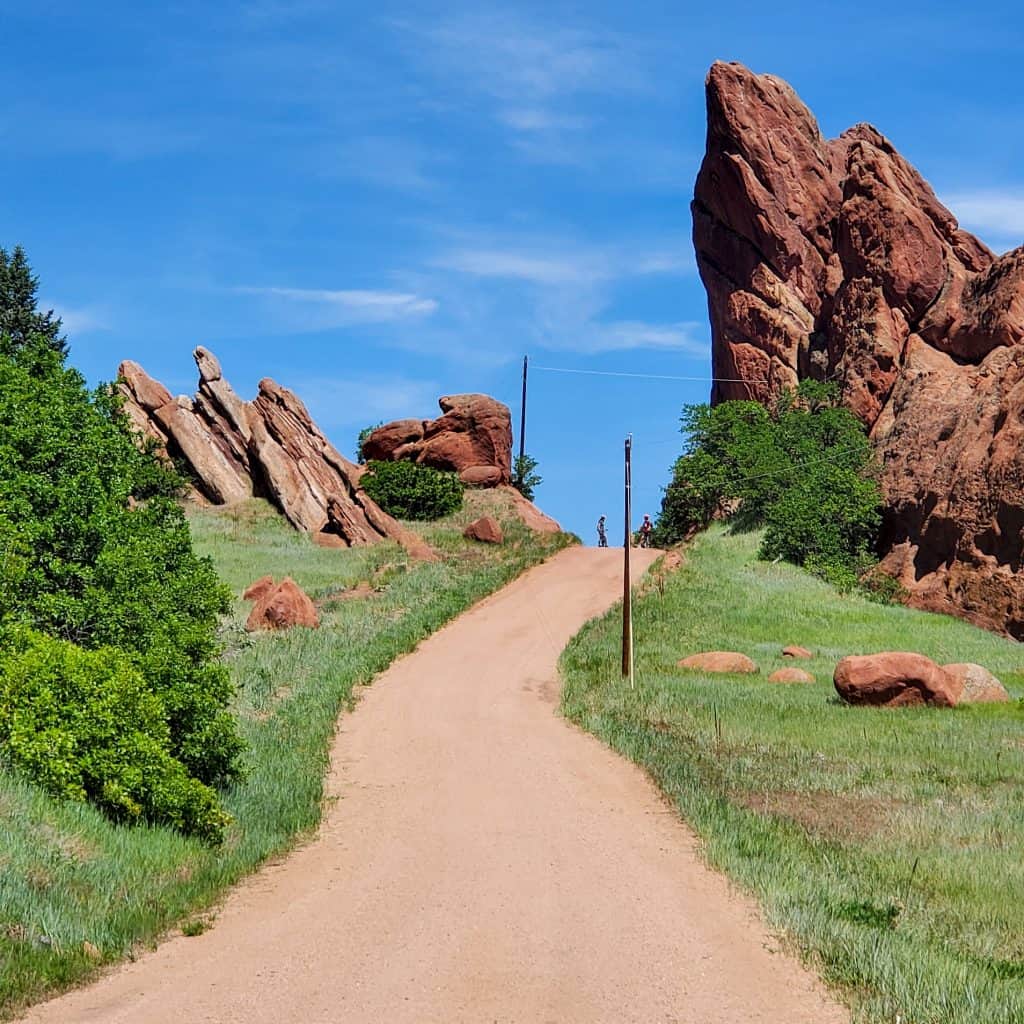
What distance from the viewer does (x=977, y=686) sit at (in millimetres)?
30609

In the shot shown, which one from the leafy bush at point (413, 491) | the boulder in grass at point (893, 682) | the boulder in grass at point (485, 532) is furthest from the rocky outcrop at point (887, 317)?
the leafy bush at point (413, 491)

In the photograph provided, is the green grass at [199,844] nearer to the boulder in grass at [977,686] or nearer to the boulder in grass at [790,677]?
the boulder in grass at [790,677]

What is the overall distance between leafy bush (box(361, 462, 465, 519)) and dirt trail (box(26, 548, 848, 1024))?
40258 millimetres

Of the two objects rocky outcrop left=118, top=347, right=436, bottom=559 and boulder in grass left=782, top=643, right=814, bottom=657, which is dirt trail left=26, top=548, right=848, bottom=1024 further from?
rocky outcrop left=118, top=347, right=436, bottom=559

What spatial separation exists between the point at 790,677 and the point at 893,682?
3680mm

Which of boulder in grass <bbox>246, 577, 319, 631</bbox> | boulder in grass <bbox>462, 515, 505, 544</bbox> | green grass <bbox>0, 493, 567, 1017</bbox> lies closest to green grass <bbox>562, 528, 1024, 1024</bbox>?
green grass <bbox>0, 493, 567, 1017</bbox>

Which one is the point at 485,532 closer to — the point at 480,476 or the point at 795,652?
the point at 480,476

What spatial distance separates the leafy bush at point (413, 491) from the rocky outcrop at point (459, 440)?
3930mm

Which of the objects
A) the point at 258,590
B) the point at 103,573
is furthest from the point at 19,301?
the point at 103,573

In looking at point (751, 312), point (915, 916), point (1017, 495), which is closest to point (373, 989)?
point (915, 916)

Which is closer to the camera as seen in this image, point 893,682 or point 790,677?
point 893,682

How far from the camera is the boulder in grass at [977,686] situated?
1200 inches

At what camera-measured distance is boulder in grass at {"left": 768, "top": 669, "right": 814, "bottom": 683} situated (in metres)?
32.6

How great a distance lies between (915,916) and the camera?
13555mm
